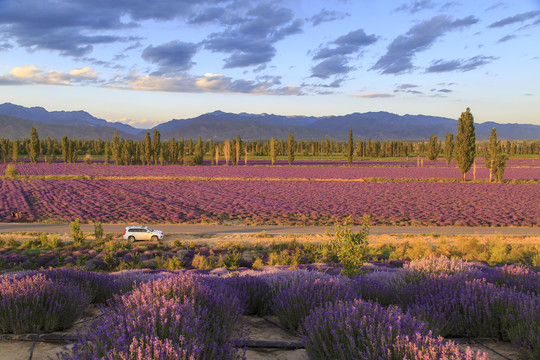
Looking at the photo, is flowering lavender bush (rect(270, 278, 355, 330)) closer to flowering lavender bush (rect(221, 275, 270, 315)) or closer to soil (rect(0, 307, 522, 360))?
soil (rect(0, 307, 522, 360))

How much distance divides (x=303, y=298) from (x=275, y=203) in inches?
1210

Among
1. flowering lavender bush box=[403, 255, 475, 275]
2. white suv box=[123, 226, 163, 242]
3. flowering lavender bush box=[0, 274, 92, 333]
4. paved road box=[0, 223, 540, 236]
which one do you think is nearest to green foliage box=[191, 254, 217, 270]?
white suv box=[123, 226, 163, 242]

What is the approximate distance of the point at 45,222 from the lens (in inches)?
1075

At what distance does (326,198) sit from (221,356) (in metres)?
36.8

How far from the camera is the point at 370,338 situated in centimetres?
351

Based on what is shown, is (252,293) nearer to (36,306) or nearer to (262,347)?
(262,347)

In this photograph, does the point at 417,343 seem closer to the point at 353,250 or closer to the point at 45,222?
the point at 353,250

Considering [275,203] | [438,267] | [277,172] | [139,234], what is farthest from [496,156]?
[438,267]

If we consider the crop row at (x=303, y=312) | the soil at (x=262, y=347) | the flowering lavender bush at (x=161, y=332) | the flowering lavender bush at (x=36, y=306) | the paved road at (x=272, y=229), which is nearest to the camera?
the flowering lavender bush at (x=161, y=332)

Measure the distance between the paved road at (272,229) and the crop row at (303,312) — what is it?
54.7ft

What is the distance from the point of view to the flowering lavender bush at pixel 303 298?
5.40 m

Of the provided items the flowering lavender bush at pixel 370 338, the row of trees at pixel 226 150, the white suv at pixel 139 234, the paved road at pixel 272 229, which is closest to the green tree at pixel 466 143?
the row of trees at pixel 226 150

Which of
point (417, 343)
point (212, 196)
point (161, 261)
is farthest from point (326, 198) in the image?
point (417, 343)

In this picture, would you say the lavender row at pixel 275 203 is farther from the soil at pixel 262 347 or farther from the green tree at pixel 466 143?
the soil at pixel 262 347
